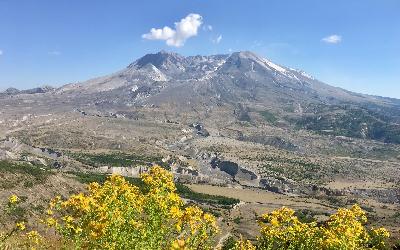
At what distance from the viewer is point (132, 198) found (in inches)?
580

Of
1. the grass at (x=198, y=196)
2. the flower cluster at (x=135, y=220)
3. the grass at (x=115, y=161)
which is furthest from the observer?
the grass at (x=115, y=161)

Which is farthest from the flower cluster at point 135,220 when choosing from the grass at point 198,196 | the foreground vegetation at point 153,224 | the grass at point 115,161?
the grass at point 115,161

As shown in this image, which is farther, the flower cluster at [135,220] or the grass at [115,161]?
the grass at [115,161]

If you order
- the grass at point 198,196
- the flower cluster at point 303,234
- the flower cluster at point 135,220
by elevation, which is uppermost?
the flower cluster at point 135,220

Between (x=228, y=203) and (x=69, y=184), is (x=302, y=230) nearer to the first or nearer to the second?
(x=69, y=184)

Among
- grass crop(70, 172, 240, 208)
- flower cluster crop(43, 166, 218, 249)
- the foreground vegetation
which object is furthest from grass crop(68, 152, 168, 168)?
flower cluster crop(43, 166, 218, 249)

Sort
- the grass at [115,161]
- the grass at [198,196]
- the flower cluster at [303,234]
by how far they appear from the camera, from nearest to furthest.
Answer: the flower cluster at [303,234] < the grass at [198,196] < the grass at [115,161]

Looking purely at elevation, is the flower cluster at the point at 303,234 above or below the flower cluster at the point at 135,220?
below

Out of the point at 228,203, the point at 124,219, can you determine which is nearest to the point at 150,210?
the point at 124,219

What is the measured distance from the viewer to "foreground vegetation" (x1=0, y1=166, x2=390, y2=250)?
43.1 feet

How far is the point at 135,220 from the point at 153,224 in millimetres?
1269

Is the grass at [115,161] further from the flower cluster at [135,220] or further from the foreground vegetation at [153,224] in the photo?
the flower cluster at [135,220]

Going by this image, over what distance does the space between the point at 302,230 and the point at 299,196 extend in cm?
14366

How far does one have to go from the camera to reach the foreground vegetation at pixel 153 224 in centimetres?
1315
